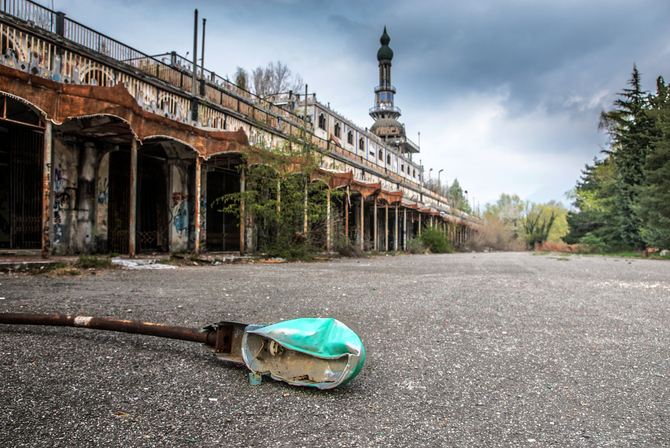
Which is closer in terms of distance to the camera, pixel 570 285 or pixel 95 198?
pixel 570 285

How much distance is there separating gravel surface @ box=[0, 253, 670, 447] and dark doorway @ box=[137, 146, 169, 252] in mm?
9001

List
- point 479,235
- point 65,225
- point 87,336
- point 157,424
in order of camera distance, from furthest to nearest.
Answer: point 479,235 < point 65,225 < point 87,336 < point 157,424

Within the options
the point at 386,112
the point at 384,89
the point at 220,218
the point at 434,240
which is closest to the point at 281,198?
the point at 220,218

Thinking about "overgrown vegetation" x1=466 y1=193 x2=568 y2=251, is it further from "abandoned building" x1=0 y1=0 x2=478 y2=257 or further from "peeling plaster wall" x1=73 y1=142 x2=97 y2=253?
"peeling plaster wall" x1=73 y1=142 x2=97 y2=253

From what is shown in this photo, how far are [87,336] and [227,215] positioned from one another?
Result: 1227cm

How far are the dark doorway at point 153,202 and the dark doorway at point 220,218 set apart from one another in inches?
62.3

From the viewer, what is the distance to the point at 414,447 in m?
1.47

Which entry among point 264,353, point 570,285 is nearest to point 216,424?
point 264,353

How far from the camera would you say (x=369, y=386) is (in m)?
2.05

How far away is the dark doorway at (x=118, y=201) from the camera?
10992 mm

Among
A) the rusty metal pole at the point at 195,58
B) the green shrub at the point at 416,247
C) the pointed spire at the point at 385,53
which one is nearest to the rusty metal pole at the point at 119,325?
the rusty metal pole at the point at 195,58

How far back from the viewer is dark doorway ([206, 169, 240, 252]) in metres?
14.2

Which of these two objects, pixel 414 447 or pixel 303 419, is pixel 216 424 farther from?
pixel 414 447

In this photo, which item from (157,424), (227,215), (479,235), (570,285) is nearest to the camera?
(157,424)
